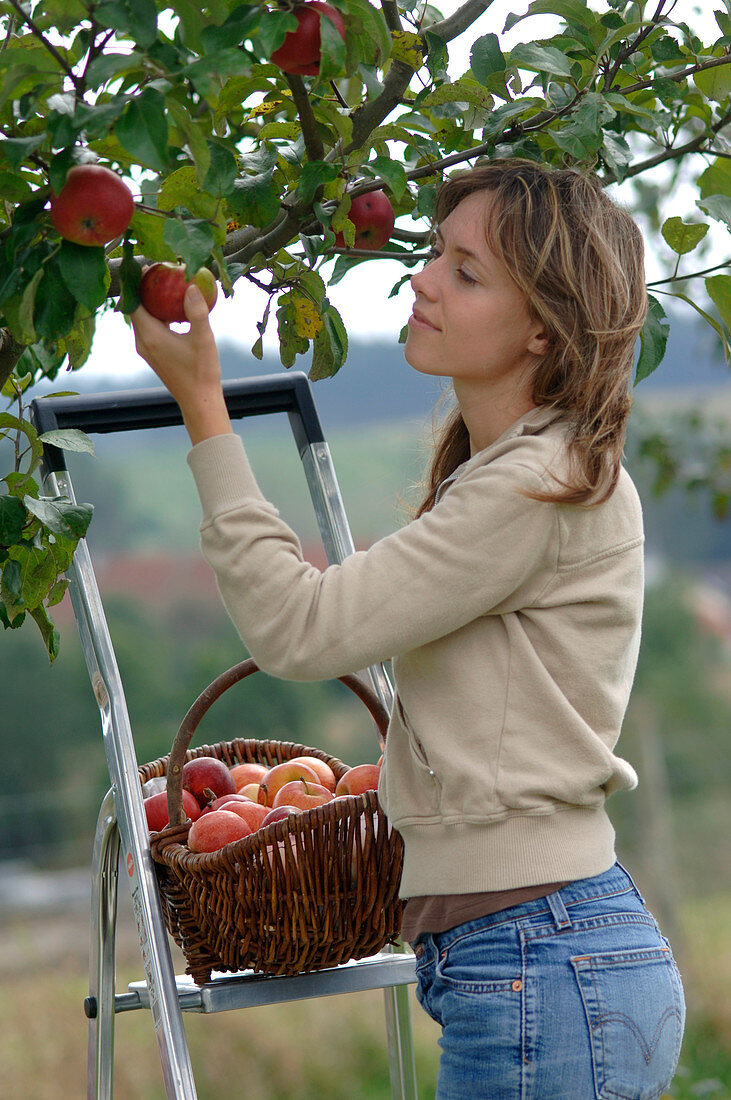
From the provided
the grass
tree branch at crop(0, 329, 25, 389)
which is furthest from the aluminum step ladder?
the grass

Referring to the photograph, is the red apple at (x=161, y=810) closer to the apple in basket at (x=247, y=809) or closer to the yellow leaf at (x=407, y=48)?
the apple in basket at (x=247, y=809)

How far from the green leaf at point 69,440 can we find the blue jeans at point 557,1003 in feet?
2.05

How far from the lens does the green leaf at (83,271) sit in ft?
3.31

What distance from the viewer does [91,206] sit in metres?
0.98

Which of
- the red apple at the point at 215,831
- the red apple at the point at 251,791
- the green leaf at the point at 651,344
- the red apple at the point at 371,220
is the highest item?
the red apple at the point at 371,220

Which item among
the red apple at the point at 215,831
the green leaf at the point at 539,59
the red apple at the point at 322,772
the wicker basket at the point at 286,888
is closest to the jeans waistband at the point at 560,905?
the wicker basket at the point at 286,888

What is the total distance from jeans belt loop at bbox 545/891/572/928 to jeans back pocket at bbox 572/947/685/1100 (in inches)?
1.3

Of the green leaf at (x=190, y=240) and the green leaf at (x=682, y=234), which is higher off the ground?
the green leaf at (x=682, y=234)

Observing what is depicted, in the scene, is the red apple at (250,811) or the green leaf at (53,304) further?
the red apple at (250,811)

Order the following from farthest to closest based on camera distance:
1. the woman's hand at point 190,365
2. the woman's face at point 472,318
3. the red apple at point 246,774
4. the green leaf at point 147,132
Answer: the red apple at point 246,774
the woman's face at point 472,318
the woman's hand at point 190,365
the green leaf at point 147,132

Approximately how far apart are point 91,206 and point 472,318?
0.42m

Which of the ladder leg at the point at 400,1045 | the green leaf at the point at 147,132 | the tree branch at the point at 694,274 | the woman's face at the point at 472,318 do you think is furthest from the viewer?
the ladder leg at the point at 400,1045

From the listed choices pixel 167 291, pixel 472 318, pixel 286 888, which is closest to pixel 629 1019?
pixel 286 888

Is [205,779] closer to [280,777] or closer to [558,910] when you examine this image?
[280,777]
